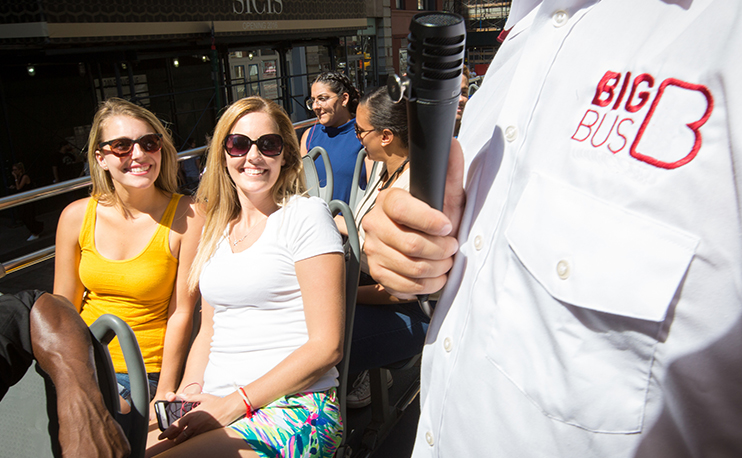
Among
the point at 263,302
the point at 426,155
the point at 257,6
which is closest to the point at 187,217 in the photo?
the point at 263,302

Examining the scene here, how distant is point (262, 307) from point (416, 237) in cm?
135

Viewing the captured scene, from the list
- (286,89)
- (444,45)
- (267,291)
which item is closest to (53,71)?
(286,89)

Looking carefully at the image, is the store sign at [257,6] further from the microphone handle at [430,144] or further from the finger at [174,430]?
the microphone handle at [430,144]

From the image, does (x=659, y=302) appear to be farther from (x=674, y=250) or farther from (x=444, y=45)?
(x=444, y=45)

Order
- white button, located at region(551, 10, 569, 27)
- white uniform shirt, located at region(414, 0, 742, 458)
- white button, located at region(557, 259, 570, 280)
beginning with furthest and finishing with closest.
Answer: white button, located at region(551, 10, 569, 27) → white button, located at region(557, 259, 570, 280) → white uniform shirt, located at region(414, 0, 742, 458)

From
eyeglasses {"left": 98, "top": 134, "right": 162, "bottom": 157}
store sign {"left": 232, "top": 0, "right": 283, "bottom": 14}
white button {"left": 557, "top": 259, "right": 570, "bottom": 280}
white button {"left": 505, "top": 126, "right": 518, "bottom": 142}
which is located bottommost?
eyeglasses {"left": 98, "top": 134, "right": 162, "bottom": 157}

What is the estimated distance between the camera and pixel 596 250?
23.1 inches

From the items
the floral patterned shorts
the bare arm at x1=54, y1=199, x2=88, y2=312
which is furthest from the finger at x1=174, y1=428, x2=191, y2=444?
the bare arm at x1=54, y1=199, x2=88, y2=312

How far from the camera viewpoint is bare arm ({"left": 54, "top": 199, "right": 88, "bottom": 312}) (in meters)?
2.30

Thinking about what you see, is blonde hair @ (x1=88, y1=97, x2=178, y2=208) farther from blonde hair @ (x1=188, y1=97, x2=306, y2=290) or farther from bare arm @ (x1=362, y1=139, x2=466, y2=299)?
bare arm @ (x1=362, y1=139, x2=466, y2=299)

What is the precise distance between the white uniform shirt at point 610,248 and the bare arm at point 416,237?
0.16 ft

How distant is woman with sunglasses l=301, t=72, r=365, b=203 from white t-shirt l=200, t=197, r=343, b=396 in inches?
71.6

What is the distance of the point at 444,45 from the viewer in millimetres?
583

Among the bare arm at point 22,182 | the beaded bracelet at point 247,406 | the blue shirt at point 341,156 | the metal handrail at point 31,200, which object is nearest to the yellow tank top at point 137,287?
the metal handrail at point 31,200
